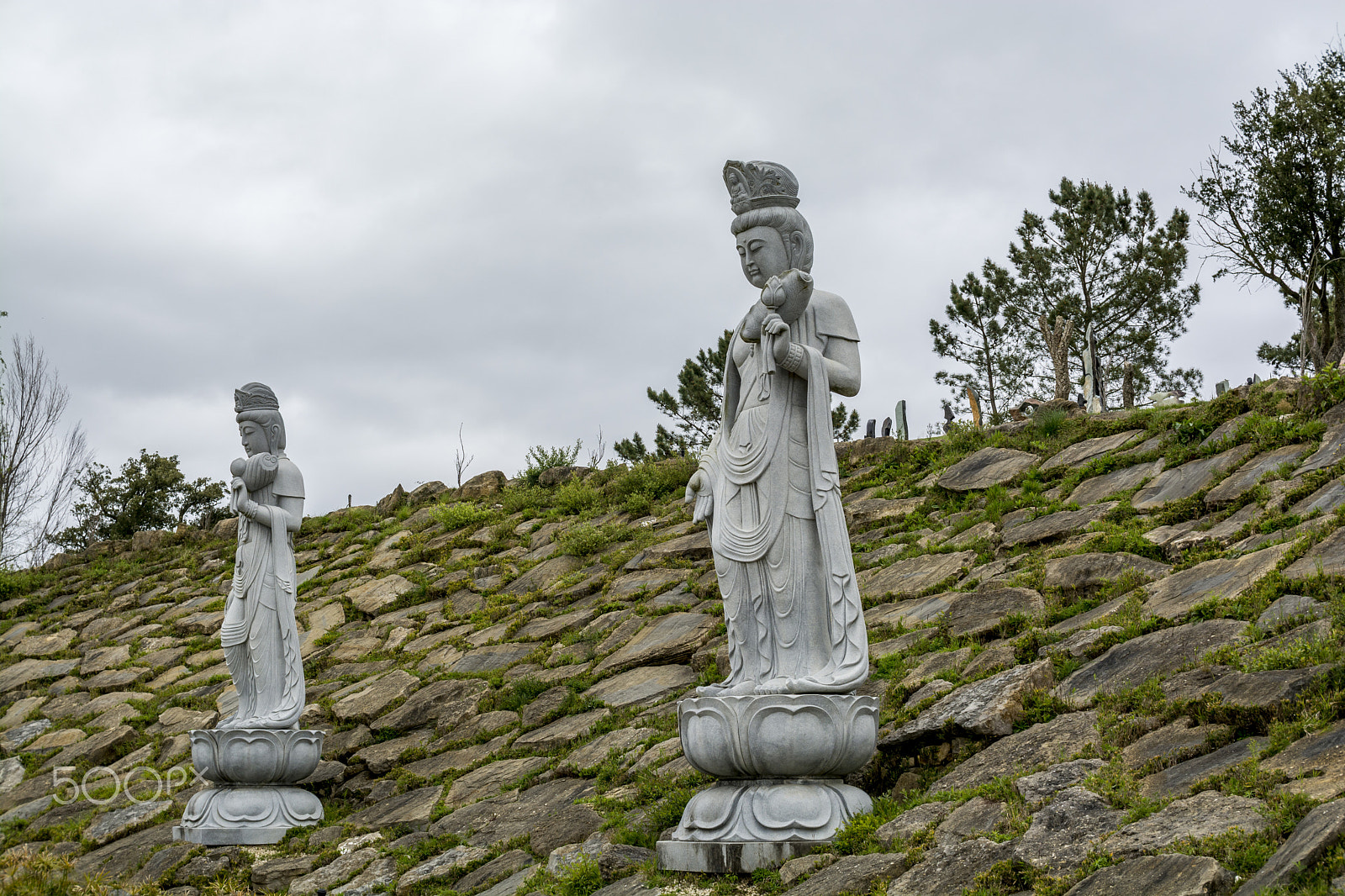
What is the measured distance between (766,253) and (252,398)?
494 cm

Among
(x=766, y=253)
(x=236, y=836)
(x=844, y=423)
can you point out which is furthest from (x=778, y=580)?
(x=844, y=423)

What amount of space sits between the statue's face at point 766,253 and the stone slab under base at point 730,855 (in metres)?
2.71

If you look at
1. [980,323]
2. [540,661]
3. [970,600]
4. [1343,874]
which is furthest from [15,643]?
[980,323]

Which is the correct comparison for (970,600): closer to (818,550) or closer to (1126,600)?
(1126,600)

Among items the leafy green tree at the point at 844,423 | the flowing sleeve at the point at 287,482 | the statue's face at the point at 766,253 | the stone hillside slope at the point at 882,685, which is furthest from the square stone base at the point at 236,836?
the leafy green tree at the point at 844,423

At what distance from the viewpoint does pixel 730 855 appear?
5.43 m

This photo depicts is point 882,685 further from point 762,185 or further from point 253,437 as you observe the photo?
point 253,437

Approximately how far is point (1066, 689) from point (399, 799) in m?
4.81

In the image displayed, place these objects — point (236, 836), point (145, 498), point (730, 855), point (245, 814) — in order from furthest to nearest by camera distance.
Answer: point (145, 498) < point (245, 814) < point (236, 836) < point (730, 855)

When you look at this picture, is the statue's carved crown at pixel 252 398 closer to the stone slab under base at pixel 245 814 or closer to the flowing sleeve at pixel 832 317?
the stone slab under base at pixel 245 814

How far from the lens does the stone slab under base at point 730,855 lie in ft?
17.6

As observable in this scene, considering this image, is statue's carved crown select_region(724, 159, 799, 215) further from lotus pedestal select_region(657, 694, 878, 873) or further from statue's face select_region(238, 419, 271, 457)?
statue's face select_region(238, 419, 271, 457)

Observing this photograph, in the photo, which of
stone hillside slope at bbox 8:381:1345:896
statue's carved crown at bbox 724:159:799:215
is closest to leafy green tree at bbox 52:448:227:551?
stone hillside slope at bbox 8:381:1345:896

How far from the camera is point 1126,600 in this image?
6.98 m
